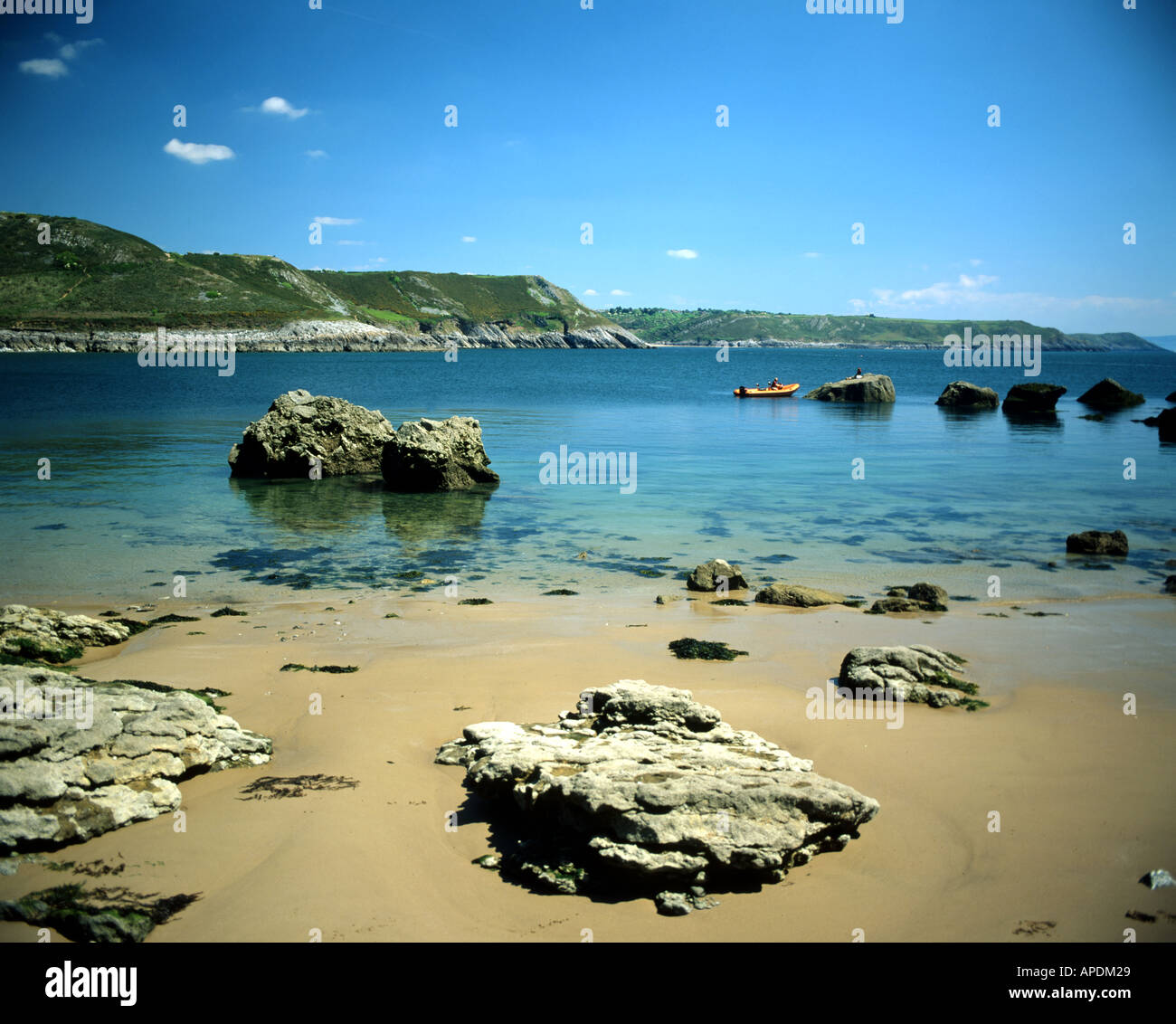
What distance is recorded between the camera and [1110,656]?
32.8 ft

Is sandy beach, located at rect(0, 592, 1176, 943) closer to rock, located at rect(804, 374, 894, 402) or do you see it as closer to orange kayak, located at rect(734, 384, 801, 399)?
orange kayak, located at rect(734, 384, 801, 399)

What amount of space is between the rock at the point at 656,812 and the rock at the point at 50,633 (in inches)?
235

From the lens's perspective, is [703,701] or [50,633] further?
[50,633]

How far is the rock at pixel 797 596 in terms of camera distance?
40.9 ft

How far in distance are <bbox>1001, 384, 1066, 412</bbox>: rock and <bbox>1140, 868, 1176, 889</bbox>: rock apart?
55.4 m

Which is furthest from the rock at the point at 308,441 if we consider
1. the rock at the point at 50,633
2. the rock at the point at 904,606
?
the rock at the point at 904,606

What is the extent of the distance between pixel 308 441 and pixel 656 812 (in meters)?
22.6

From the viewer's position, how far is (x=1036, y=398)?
174 ft

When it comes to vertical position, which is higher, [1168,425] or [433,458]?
[1168,425]

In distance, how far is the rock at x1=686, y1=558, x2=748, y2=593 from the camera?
13359 millimetres

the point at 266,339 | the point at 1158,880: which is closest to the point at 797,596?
the point at 1158,880

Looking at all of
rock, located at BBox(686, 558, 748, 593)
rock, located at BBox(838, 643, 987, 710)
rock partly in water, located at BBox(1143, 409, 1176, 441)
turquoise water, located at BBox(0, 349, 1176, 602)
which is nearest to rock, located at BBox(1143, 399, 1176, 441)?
rock partly in water, located at BBox(1143, 409, 1176, 441)

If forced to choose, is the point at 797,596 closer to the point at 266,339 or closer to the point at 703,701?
the point at 703,701
